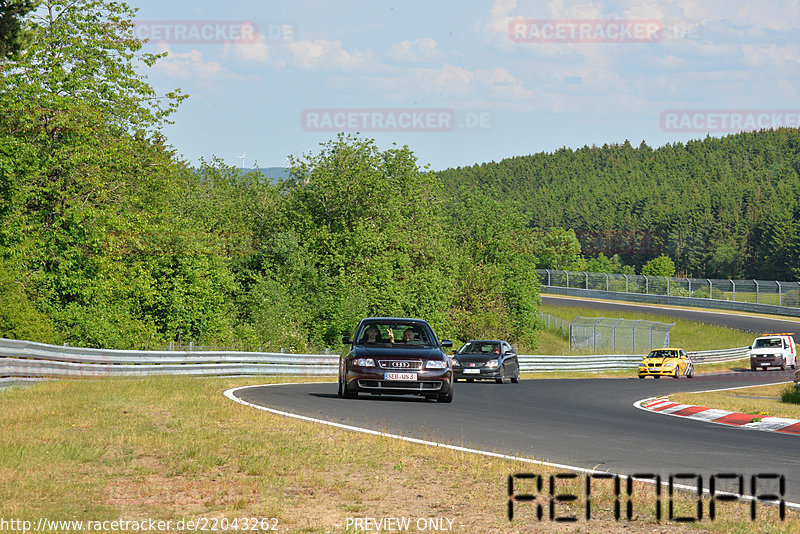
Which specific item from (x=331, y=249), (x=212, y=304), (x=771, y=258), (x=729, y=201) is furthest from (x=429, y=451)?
(x=729, y=201)

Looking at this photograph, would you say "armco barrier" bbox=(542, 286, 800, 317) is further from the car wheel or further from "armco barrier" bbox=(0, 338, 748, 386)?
the car wheel

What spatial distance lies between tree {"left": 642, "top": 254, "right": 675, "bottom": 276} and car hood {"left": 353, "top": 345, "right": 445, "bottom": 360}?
154272mm

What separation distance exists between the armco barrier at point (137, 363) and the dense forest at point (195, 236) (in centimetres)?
426

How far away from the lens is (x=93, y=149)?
34406 millimetres

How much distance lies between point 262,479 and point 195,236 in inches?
1441

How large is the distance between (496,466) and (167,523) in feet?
12.4

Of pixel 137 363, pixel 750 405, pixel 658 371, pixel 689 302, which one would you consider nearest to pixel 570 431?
pixel 750 405

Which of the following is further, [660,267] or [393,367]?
[660,267]

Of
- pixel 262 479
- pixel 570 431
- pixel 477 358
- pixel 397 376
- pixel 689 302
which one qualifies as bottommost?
pixel 477 358

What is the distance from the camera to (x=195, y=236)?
4372 centimetres

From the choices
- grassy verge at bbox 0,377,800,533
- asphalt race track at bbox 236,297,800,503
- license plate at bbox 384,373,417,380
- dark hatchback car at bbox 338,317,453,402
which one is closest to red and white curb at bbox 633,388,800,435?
asphalt race track at bbox 236,297,800,503

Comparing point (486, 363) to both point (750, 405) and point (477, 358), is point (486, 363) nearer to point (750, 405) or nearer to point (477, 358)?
point (477, 358)

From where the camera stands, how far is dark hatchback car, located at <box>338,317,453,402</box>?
17.1 metres

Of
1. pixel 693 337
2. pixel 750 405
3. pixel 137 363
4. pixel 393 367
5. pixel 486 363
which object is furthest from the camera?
pixel 693 337
